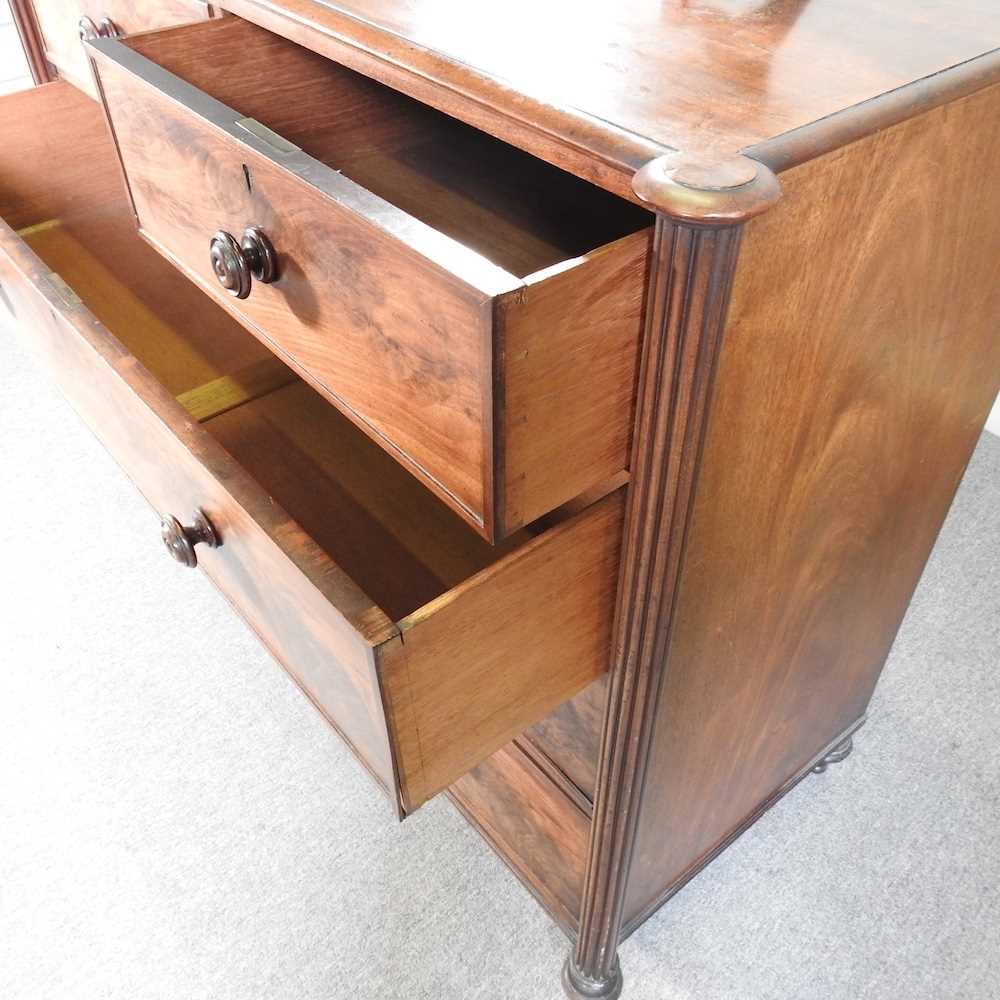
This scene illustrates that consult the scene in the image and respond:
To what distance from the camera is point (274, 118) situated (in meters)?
0.64

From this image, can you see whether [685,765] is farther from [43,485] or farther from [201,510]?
[43,485]

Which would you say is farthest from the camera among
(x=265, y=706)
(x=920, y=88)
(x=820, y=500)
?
(x=265, y=706)

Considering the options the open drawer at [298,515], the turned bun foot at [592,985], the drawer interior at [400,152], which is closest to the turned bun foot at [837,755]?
the turned bun foot at [592,985]

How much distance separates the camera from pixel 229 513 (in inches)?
22.1

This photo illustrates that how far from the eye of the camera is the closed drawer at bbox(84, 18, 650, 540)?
0.39m

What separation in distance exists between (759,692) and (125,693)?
72 cm

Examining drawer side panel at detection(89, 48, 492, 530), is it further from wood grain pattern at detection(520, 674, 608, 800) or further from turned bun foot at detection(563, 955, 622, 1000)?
turned bun foot at detection(563, 955, 622, 1000)

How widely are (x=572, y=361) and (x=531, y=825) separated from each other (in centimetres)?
53

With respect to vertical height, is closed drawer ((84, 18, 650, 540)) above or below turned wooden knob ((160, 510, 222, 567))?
above

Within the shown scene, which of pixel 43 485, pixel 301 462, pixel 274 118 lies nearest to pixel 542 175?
pixel 274 118

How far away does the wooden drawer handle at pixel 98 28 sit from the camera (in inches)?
31.4

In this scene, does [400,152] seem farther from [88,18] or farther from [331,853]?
[331,853]

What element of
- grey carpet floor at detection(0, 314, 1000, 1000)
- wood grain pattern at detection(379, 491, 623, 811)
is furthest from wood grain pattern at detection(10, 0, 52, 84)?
wood grain pattern at detection(379, 491, 623, 811)

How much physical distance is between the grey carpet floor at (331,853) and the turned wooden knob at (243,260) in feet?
1.96
